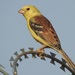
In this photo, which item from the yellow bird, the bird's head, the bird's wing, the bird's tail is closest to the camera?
the bird's tail

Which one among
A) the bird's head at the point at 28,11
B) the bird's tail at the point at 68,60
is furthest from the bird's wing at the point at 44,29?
the bird's tail at the point at 68,60

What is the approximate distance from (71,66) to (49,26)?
2.60 metres

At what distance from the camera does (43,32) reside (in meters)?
6.68

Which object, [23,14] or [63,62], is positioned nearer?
[63,62]

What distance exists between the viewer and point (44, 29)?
6742 mm

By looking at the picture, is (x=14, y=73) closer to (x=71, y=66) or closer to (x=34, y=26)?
(x=71, y=66)

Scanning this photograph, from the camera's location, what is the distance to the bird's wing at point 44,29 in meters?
6.30

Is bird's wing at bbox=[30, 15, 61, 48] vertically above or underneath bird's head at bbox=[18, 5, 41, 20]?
underneath

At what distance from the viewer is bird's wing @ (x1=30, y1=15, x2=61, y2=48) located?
6301mm

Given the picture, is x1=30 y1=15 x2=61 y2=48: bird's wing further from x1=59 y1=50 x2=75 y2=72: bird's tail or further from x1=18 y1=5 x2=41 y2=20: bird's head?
x1=59 y1=50 x2=75 y2=72: bird's tail

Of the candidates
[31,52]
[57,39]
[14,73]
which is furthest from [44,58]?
[57,39]

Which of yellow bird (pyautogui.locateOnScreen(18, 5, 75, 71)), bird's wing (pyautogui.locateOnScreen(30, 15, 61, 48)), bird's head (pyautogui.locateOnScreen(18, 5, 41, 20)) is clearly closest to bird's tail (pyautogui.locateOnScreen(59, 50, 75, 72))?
yellow bird (pyautogui.locateOnScreen(18, 5, 75, 71))

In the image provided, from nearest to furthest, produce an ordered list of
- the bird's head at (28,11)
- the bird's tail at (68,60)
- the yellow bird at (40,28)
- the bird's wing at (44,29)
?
the bird's tail at (68,60), the yellow bird at (40,28), the bird's wing at (44,29), the bird's head at (28,11)

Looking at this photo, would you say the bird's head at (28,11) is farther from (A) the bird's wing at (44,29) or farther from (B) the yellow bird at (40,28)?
(A) the bird's wing at (44,29)
